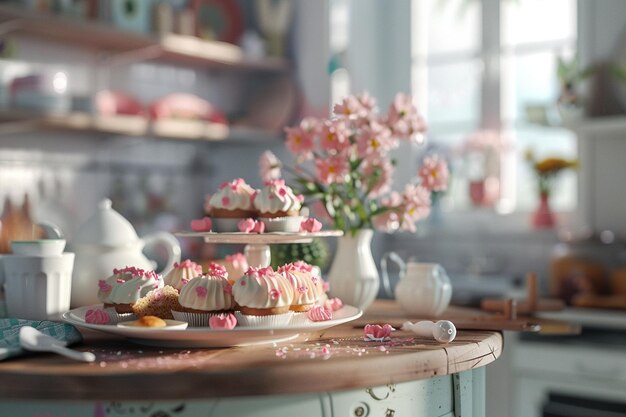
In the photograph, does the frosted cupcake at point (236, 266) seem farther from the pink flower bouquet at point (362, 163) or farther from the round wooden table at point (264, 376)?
the round wooden table at point (264, 376)

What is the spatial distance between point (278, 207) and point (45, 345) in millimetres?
511

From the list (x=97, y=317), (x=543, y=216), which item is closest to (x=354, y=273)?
(x=97, y=317)

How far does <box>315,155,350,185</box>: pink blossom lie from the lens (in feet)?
5.33

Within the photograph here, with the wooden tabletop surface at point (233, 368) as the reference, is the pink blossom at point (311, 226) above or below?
above

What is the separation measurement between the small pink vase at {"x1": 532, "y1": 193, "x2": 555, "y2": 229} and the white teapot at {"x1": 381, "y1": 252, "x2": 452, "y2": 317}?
209 cm

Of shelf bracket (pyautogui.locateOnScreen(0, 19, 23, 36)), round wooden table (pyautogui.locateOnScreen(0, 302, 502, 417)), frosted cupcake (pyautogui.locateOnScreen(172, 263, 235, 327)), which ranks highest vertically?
shelf bracket (pyautogui.locateOnScreen(0, 19, 23, 36))

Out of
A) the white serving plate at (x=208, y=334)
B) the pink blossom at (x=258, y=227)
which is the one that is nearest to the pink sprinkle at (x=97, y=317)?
the white serving plate at (x=208, y=334)

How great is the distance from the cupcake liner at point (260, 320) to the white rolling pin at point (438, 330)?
0.23 meters

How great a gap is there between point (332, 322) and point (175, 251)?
56 cm

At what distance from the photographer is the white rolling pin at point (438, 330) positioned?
1254 mm

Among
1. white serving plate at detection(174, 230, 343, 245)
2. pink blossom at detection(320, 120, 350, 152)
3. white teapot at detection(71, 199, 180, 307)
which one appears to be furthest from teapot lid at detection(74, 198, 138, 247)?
pink blossom at detection(320, 120, 350, 152)

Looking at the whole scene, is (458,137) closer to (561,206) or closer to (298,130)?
(561,206)

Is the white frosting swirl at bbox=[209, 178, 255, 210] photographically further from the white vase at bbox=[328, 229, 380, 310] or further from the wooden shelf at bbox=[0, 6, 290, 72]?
the wooden shelf at bbox=[0, 6, 290, 72]

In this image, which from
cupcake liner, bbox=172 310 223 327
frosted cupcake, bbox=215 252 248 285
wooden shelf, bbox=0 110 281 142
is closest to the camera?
cupcake liner, bbox=172 310 223 327
